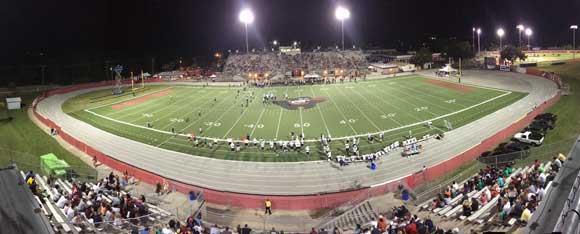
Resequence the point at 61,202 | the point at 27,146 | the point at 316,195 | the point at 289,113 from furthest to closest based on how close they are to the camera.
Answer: the point at 289,113 → the point at 27,146 → the point at 316,195 → the point at 61,202

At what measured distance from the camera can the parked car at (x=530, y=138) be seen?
1127 inches

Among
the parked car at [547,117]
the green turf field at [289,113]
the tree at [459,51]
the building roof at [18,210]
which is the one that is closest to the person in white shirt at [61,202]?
the building roof at [18,210]

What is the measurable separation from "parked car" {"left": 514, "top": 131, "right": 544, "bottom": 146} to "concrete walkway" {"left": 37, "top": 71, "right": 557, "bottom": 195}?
319cm

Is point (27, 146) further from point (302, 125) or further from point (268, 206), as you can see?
point (268, 206)

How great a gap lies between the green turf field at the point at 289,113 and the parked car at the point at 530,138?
7.44 metres

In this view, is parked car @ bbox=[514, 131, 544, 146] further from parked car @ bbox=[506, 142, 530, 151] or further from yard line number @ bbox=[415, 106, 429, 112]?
yard line number @ bbox=[415, 106, 429, 112]

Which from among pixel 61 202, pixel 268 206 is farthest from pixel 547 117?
pixel 61 202

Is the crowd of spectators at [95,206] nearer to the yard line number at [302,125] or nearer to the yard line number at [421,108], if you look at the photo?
the yard line number at [302,125]

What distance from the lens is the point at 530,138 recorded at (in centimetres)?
2908

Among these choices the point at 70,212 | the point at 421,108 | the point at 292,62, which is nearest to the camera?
the point at 70,212

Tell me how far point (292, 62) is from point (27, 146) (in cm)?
7473

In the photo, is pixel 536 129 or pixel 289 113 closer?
pixel 536 129

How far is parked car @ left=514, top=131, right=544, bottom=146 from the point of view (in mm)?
28616

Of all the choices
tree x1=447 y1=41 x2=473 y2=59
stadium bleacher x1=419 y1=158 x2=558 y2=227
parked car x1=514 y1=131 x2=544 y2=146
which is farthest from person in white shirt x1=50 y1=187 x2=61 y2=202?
tree x1=447 y1=41 x2=473 y2=59
